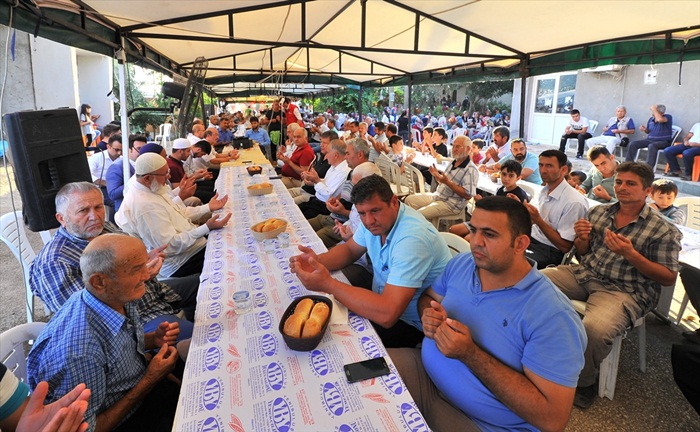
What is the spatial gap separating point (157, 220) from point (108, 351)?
68.7 inches

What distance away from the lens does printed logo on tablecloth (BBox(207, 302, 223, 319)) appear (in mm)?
1889

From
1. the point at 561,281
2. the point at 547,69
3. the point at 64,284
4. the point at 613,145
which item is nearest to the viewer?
the point at 64,284

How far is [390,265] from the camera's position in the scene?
2.11 m

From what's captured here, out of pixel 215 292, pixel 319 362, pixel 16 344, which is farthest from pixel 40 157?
pixel 319 362

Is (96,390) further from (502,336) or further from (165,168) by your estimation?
(165,168)

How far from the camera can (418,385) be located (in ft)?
5.81

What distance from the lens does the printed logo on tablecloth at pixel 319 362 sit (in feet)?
4.80

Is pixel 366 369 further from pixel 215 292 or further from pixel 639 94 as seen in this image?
pixel 639 94

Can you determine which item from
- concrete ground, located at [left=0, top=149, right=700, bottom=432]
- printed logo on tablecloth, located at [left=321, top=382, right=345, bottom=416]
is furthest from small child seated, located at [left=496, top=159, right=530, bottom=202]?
printed logo on tablecloth, located at [left=321, top=382, right=345, bottom=416]

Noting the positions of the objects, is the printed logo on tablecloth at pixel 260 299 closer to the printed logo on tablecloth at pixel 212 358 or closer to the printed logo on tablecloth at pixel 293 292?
the printed logo on tablecloth at pixel 293 292

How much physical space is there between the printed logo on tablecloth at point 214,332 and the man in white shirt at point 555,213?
240cm

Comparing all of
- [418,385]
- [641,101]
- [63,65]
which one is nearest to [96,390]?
[418,385]

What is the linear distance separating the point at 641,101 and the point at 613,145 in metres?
1.97

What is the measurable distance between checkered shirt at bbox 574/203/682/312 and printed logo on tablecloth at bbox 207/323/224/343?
247cm
